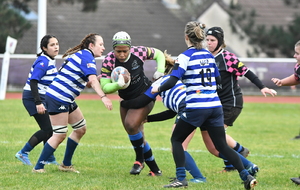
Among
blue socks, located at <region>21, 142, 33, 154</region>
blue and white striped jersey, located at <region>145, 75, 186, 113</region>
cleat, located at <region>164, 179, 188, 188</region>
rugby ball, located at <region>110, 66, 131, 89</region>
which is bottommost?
blue socks, located at <region>21, 142, 33, 154</region>

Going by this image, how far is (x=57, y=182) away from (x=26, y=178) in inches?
19.5

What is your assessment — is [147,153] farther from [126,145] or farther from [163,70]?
Answer: [126,145]

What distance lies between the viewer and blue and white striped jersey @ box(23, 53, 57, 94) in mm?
7266

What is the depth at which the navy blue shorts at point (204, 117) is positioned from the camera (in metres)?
5.90

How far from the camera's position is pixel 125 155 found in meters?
8.98

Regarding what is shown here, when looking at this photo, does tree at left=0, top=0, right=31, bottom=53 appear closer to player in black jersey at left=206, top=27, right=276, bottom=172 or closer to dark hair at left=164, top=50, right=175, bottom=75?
dark hair at left=164, top=50, right=175, bottom=75

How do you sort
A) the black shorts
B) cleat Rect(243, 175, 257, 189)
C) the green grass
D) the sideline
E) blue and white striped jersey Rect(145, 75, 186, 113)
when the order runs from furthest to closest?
the sideline < the black shorts < blue and white striped jersey Rect(145, 75, 186, 113) < the green grass < cleat Rect(243, 175, 257, 189)

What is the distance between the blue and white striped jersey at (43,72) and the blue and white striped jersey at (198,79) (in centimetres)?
227

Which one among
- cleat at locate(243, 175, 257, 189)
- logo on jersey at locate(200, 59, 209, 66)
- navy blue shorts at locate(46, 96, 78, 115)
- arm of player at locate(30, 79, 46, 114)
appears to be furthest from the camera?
arm of player at locate(30, 79, 46, 114)

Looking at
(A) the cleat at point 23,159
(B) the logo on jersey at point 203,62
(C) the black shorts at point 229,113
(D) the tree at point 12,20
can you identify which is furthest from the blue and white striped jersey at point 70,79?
(D) the tree at point 12,20

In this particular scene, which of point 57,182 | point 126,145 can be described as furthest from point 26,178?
point 126,145

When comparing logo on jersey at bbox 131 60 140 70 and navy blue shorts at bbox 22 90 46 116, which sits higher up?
logo on jersey at bbox 131 60 140 70

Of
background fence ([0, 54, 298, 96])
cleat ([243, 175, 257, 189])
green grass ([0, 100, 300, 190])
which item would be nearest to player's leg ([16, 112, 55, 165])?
green grass ([0, 100, 300, 190])

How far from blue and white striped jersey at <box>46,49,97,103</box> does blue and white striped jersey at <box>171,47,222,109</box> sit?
1.48 metres
